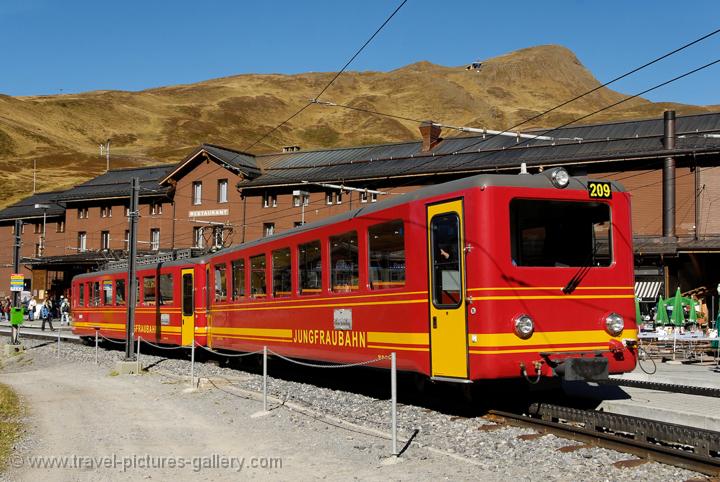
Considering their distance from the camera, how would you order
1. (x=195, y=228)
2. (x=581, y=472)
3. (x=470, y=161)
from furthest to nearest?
(x=195, y=228) < (x=470, y=161) < (x=581, y=472)

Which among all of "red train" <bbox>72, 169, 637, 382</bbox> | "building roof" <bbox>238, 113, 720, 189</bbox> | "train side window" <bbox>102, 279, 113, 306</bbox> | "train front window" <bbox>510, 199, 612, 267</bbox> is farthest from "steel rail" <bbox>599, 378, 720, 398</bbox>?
"train side window" <bbox>102, 279, 113, 306</bbox>

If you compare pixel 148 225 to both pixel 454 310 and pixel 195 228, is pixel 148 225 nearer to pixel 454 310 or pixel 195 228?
pixel 195 228

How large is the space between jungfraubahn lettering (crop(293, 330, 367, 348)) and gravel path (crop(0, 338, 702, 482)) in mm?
946

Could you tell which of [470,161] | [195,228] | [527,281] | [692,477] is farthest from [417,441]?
[195,228]

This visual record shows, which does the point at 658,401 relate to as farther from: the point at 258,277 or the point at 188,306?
the point at 188,306

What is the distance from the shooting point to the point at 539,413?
9734 mm

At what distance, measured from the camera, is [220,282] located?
18.8 m

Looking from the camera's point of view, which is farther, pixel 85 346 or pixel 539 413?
pixel 85 346

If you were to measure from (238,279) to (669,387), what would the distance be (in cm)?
971

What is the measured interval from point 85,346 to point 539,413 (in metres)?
23.5

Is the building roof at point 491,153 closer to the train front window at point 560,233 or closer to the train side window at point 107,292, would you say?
the train side window at point 107,292

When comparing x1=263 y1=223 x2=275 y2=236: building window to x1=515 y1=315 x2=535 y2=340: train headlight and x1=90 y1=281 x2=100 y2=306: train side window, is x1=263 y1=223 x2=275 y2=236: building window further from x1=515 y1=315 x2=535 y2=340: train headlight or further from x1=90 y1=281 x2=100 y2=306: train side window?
x1=515 y1=315 x2=535 y2=340: train headlight

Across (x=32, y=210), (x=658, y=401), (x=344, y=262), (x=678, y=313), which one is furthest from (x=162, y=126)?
(x=658, y=401)

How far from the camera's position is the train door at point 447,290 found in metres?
9.48
